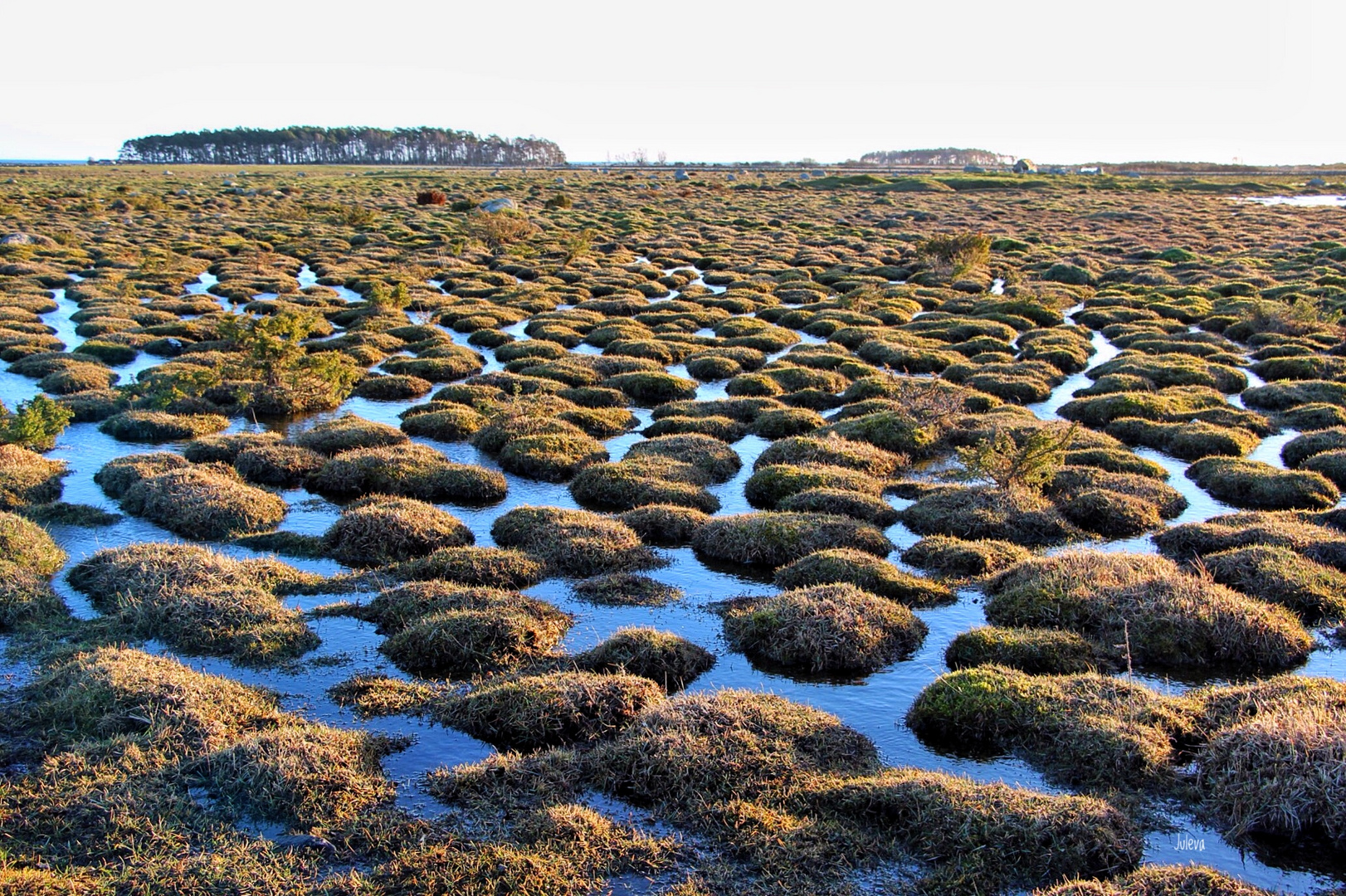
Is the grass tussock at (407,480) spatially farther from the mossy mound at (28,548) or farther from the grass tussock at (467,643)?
the grass tussock at (467,643)

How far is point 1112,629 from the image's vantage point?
A: 49.5ft

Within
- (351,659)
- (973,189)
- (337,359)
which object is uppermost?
(973,189)

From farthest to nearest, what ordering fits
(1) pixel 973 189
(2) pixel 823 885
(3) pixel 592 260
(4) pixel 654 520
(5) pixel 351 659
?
(1) pixel 973 189 < (3) pixel 592 260 < (4) pixel 654 520 < (5) pixel 351 659 < (2) pixel 823 885

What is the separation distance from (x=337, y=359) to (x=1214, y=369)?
100ft

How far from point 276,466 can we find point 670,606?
1173cm

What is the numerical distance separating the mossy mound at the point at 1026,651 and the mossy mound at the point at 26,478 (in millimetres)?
19219

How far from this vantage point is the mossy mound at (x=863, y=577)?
16641 millimetres

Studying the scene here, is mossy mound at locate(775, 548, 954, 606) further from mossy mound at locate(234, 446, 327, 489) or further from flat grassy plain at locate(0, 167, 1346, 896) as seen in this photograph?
mossy mound at locate(234, 446, 327, 489)

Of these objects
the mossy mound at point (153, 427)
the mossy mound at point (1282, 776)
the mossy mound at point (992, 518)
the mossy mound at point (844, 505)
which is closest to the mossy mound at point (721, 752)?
the mossy mound at point (1282, 776)

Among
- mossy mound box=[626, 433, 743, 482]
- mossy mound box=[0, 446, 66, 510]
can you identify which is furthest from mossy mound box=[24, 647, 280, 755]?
mossy mound box=[626, 433, 743, 482]

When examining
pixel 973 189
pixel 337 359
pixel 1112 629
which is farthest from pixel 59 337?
A: pixel 973 189

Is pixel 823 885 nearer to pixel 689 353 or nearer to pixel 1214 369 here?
pixel 689 353

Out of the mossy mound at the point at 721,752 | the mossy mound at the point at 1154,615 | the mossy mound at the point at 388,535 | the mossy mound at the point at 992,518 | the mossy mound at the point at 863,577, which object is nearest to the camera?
the mossy mound at the point at 721,752

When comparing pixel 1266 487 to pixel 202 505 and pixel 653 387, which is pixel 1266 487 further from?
pixel 202 505
